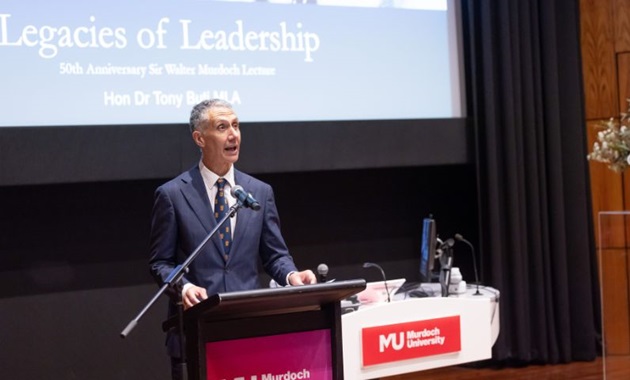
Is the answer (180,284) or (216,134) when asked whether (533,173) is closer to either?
(216,134)

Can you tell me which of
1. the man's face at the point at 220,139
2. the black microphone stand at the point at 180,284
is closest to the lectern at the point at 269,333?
the black microphone stand at the point at 180,284

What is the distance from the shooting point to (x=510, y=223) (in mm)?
6281

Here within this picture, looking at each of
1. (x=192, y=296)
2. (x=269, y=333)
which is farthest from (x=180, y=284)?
(x=269, y=333)

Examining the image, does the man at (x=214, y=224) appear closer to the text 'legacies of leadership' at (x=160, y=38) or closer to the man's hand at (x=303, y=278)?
the man's hand at (x=303, y=278)

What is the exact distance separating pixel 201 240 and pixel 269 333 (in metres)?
0.55

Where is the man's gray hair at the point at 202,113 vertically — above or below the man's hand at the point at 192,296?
above

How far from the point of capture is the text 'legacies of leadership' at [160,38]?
4.84m

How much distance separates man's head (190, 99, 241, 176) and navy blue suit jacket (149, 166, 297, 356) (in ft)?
0.26

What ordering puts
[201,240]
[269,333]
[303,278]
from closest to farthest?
[269,333] < [303,278] < [201,240]

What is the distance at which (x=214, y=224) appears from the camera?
332 centimetres

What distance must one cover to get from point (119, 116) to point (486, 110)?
7.99 ft

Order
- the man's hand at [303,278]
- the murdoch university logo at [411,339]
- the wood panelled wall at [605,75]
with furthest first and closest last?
1. the wood panelled wall at [605,75]
2. the murdoch university logo at [411,339]
3. the man's hand at [303,278]

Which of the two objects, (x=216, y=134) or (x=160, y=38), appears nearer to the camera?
(x=216, y=134)

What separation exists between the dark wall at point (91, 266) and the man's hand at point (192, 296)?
253cm
